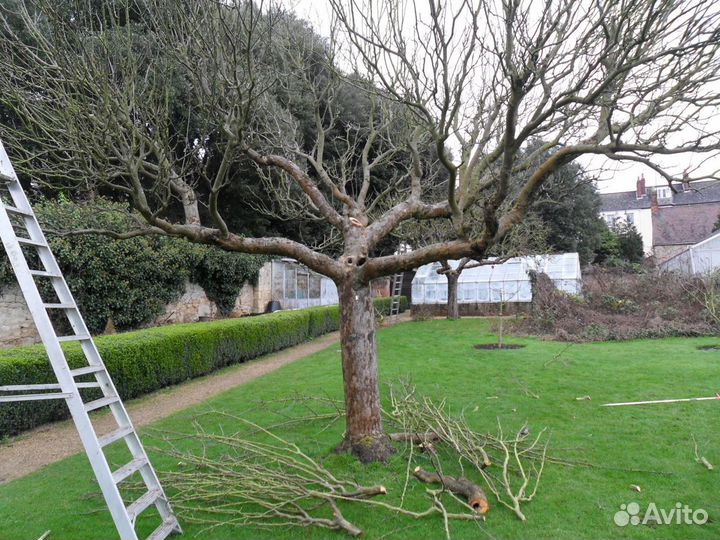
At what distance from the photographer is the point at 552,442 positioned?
15.5 ft

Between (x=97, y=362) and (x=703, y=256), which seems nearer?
(x=97, y=362)

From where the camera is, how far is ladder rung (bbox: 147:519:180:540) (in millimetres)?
2930

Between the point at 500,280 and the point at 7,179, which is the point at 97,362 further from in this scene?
the point at 500,280

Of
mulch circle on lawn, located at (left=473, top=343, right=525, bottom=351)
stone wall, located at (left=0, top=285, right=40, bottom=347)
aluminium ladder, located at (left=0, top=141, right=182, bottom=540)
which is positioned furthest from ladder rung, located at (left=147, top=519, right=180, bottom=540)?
mulch circle on lawn, located at (left=473, top=343, right=525, bottom=351)

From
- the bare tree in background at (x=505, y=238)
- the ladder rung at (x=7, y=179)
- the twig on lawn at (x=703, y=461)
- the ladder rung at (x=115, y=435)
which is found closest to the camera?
the ladder rung at (x=115, y=435)

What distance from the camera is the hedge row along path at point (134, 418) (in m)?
5.10

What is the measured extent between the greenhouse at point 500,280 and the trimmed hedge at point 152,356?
10233 mm

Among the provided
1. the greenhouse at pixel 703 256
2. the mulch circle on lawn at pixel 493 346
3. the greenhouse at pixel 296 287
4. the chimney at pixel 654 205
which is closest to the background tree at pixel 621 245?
the chimney at pixel 654 205

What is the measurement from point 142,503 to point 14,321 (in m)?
8.50

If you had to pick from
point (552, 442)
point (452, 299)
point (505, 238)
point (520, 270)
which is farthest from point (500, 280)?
point (552, 442)

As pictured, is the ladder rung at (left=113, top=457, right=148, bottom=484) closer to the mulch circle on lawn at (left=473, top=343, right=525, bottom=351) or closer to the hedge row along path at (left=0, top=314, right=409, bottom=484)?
the hedge row along path at (left=0, top=314, right=409, bottom=484)

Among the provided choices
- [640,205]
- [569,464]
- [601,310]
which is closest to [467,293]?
[601,310]

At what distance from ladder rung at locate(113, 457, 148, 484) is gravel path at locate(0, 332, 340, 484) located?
261cm
